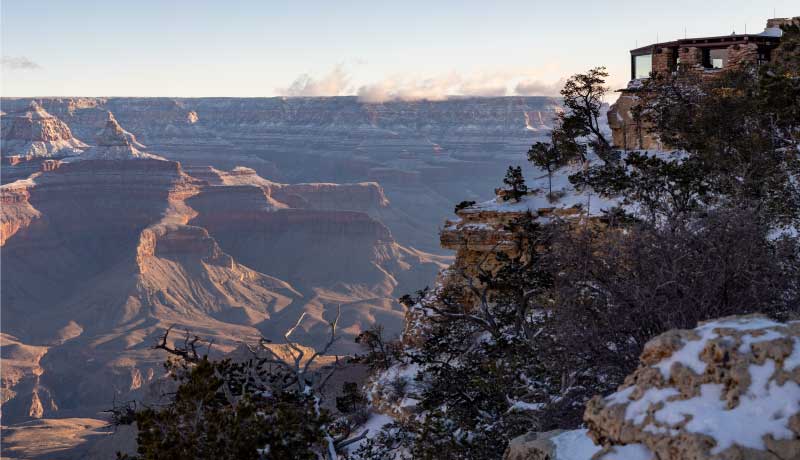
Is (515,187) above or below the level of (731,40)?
below

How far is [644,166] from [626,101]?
1480cm

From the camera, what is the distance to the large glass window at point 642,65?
48.7m

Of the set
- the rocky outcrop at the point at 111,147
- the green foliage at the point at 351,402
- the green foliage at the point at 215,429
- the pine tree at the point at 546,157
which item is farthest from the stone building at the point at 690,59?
the rocky outcrop at the point at 111,147

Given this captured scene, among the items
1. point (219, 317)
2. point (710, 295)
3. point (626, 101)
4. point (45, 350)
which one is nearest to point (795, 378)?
point (710, 295)

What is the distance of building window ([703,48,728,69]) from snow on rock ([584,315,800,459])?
38.3 m

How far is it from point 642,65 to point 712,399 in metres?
44.0

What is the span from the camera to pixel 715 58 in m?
44.4

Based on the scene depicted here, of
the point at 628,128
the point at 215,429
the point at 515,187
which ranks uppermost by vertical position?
the point at 628,128

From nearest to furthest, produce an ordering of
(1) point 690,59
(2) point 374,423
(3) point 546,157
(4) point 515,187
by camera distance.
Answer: (2) point 374,423 < (4) point 515,187 < (3) point 546,157 < (1) point 690,59

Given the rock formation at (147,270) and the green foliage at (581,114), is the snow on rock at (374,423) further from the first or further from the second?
the rock formation at (147,270)

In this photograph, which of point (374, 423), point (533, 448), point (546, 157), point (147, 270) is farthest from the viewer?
point (147, 270)

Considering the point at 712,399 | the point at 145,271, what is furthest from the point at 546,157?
the point at 145,271

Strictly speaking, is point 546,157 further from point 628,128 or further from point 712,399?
point 712,399

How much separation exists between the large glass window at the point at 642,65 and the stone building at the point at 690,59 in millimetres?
772
